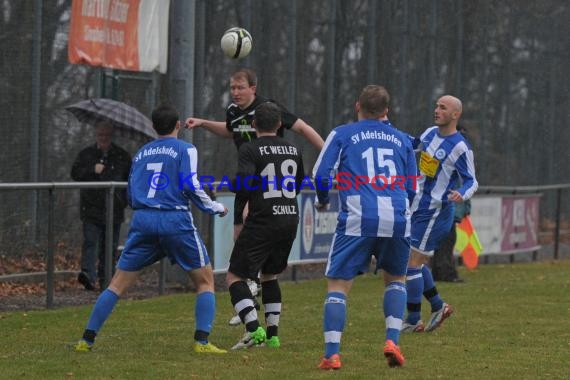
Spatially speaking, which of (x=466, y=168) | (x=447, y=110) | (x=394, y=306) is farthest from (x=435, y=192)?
(x=394, y=306)

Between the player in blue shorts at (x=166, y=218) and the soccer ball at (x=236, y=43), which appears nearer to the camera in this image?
the player in blue shorts at (x=166, y=218)

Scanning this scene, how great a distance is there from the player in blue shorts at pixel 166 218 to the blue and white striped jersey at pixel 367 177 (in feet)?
3.28

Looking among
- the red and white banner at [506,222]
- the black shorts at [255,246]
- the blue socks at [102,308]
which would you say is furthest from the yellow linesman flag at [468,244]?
the blue socks at [102,308]

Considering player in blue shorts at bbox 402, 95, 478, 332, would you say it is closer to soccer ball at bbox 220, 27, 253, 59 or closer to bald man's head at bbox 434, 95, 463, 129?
bald man's head at bbox 434, 95, 463, 129

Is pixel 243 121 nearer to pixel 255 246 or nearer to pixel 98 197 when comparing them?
pixel 255 246

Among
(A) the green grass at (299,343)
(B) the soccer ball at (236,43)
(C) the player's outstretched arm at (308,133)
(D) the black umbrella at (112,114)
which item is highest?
(B) the soccer ball at (236,43)

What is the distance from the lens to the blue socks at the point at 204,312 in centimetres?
936

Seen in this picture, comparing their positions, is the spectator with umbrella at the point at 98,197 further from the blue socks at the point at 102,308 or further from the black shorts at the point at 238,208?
the blue socks at the point at 102,308

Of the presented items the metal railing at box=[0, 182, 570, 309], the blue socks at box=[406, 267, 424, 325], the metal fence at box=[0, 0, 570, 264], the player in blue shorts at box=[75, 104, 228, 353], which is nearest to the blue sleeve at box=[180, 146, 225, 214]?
the player in blue shorts at box=[75, 104, 228, 353]

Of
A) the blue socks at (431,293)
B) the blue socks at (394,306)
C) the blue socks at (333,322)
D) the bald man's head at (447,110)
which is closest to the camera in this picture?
the blue socks at (333,322)

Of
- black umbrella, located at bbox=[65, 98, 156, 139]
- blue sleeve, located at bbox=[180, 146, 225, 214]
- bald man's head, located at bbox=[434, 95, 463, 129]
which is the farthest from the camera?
black umbrella, located at bbox=[65, 98, 156, 139]

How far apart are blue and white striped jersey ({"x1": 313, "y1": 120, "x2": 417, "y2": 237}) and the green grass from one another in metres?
0.97

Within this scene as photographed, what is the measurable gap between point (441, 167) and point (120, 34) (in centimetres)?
547

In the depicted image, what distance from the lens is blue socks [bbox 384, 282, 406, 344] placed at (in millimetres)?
8688
